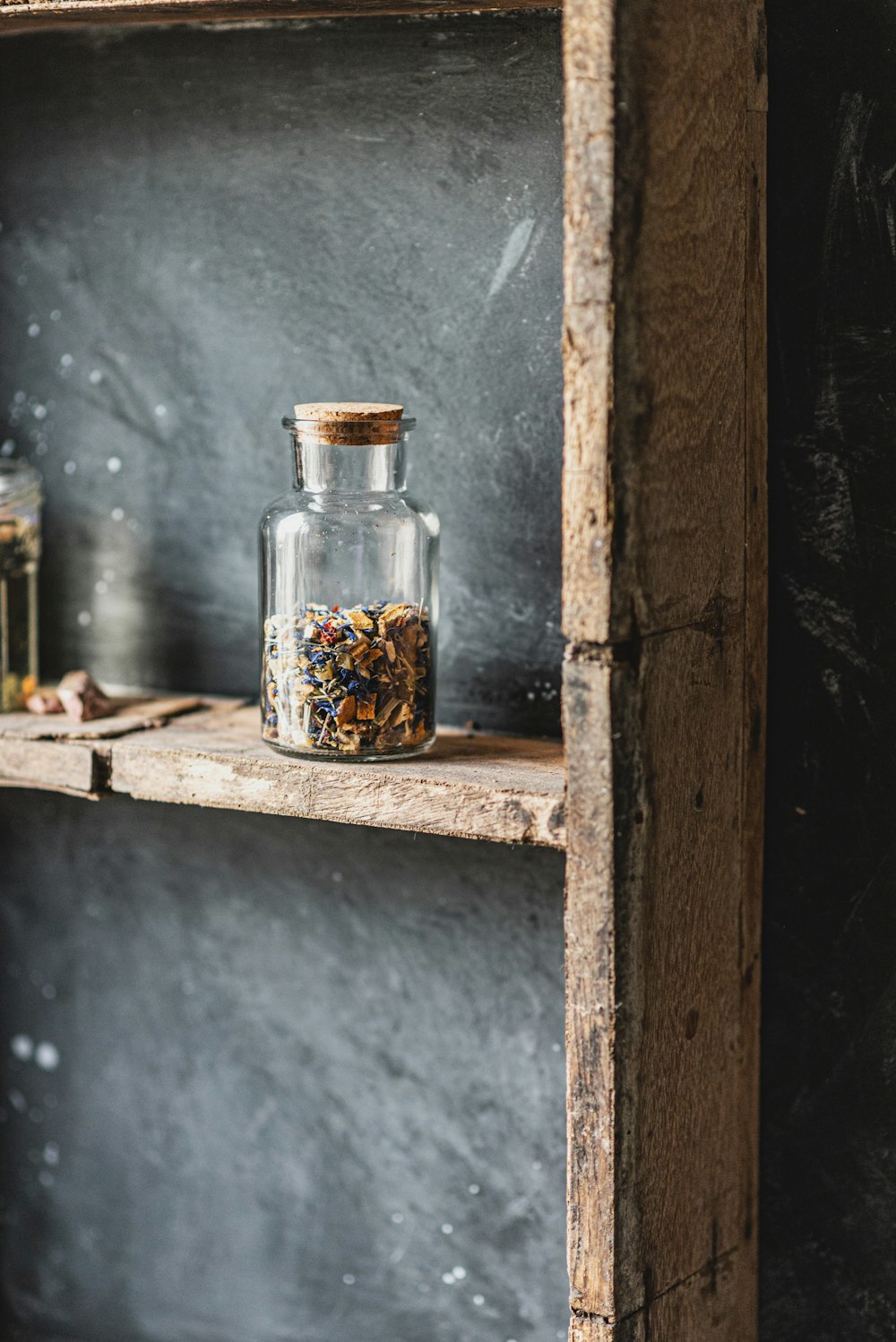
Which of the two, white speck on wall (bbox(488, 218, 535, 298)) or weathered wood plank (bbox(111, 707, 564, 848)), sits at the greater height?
white speck on wall (bbox(488, 218, 535, 298))

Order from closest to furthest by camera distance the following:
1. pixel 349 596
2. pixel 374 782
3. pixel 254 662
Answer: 1. pixel 374 782
2. pixel 349 596
3. pixel 254 662

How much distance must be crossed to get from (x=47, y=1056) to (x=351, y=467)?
0.77 metres

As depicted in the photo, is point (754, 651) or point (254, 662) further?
point (254, 662)

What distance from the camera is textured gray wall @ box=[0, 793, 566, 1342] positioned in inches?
52.2

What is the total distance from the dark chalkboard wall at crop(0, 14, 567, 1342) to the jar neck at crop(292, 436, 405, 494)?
11cm

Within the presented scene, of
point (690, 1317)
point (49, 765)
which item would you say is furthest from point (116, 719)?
point (690, 1317)

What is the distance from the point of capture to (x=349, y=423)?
1097 mm

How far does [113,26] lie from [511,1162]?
1.09m

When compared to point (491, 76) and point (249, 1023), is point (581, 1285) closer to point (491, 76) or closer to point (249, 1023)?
point (249, 1023)

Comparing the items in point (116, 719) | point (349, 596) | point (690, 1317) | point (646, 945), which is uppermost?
point (349, 596)

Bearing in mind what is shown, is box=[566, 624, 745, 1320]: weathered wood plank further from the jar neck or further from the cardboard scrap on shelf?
the cardboard scrap on shelf

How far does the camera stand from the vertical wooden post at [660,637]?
34.2 inches

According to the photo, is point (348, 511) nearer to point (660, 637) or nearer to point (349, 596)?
point (349, 596)

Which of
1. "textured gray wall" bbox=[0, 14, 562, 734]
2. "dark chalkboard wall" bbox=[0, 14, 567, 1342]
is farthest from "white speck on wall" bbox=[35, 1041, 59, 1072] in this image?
"textured gray wall" bbox=[0, 14, 562, 734]
